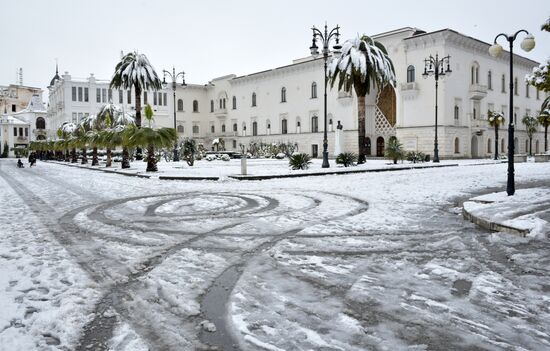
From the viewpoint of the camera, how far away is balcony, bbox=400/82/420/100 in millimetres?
44156

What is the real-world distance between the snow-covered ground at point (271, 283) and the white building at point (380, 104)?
3707 centimetres

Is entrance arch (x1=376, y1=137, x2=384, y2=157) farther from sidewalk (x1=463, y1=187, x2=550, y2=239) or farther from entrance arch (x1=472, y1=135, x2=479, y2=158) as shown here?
sidewalk (x1=463, y1=187, x2=550, y2=239)

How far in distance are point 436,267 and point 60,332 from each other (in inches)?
162

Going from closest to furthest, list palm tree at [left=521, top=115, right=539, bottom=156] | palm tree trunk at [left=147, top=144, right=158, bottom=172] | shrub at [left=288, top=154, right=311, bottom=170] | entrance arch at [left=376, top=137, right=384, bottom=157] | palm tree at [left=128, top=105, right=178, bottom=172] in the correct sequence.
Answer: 1. palm tree at [left=128, top=105, right=178, bottom=172]
2. shrub at [left=288, top=154, right=311, bottom=170]
3. palm tree trunk at [left=147, top=144, right=158, bottom=172]
4. entrance arch at [left=376, top=137, right=384, bottom=157]
5. palm tree at [left=521, top=115, right=539, bottom=156]

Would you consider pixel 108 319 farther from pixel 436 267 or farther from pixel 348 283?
pixel 436 267

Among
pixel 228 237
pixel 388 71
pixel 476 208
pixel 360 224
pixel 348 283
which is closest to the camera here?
pixel 348 283

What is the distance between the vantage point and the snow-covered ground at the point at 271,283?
3576 millimetres

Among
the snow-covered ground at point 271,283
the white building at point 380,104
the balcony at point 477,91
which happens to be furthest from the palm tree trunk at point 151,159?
the balcony at point 477,91

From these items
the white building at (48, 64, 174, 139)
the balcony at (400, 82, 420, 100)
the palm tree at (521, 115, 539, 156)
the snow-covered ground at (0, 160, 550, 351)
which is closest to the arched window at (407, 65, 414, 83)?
the balcony at (400, 82, 420, 100)

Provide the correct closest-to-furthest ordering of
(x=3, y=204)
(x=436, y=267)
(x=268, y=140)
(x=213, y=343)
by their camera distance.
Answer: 1. (x=213, y=343)
2. (x=436, y=267)
3. (x=3, y=204)
4. (x=268, y=140)

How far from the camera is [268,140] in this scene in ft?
207

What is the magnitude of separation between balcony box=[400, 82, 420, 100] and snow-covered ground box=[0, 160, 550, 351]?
3694 centimetres

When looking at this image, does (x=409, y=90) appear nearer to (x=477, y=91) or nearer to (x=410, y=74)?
(x=410, y=74)

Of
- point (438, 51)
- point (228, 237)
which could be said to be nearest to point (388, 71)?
point (438, 51)
